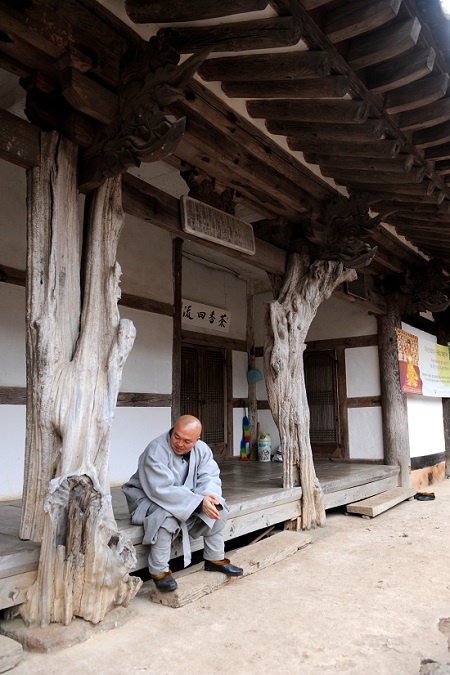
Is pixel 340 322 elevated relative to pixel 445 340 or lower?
elevated

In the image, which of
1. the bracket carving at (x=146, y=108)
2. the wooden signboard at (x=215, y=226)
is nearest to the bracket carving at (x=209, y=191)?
the wooden signboard at (x=215, y=226)

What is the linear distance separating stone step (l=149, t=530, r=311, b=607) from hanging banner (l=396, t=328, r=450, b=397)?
3530 mm

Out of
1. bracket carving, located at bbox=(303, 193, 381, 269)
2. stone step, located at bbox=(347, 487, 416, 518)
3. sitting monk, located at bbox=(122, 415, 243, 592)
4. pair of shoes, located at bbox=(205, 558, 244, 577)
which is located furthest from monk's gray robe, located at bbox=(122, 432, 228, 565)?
stone step, located at bbox=(347, 487, 416, 518)

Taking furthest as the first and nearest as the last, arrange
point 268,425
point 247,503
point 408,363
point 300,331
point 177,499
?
point 268,425 → point 408,363 → point 300,331 → point 247,503 → point 177,499

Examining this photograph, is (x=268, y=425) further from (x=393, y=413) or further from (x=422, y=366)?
(x=422, y=366)

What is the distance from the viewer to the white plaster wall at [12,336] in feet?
14.3

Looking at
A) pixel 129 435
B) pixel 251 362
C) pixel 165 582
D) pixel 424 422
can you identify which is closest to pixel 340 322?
pixel 251 362

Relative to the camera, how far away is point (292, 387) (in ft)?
16.9

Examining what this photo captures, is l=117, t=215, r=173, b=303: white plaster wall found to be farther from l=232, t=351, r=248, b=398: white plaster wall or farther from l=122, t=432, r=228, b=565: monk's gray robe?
l=122, t=432, r=228, b=565: monk's gray robe

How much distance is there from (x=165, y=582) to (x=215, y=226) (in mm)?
2687

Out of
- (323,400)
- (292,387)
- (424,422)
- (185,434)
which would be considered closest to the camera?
(185,434)

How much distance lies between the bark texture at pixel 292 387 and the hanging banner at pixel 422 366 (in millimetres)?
2804

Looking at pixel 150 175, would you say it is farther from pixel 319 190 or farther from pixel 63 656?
pixel 63 656

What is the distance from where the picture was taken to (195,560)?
13.1 feet
